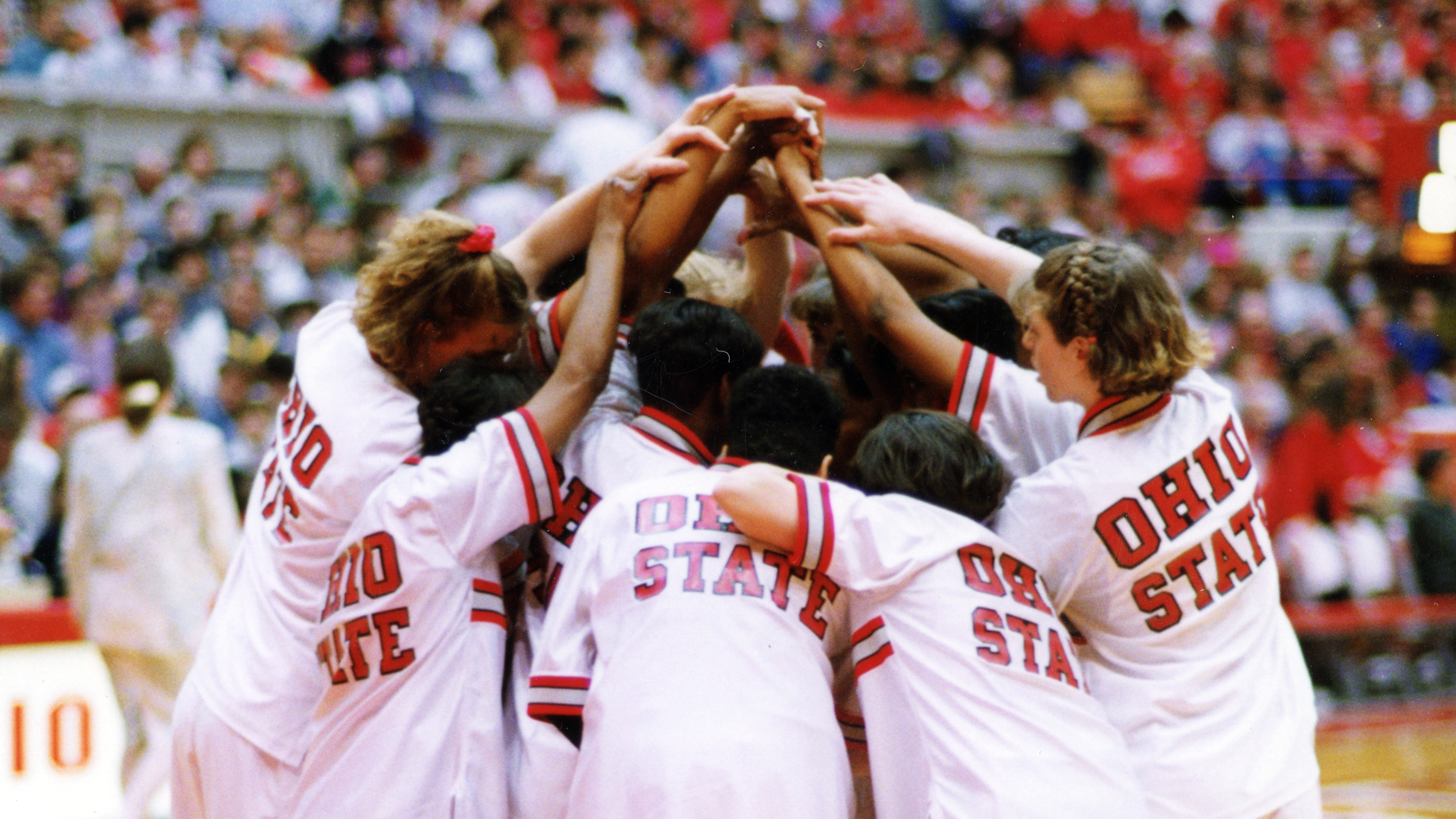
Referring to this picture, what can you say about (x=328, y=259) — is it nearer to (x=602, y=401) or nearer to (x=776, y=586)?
(x=602, y=401)

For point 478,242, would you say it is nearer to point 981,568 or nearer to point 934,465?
point 934,465

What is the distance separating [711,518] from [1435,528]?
19.7 ft

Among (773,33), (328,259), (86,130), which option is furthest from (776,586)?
(773,33)

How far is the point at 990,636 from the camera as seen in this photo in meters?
2.29

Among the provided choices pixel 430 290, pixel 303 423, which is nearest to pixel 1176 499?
pixel 430 290

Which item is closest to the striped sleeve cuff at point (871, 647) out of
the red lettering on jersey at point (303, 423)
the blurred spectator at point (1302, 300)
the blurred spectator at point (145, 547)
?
the red lettering on jersey at point (303, 423)

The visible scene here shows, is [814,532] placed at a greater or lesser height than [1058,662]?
greater

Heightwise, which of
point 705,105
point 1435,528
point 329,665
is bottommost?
point 1435,528

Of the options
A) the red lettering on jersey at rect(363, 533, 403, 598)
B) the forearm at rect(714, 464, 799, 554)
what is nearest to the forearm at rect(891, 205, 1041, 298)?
the forearm at rect(714, 464, 799, 554)

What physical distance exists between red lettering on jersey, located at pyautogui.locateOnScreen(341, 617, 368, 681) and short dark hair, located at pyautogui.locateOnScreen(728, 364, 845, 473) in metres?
0.70

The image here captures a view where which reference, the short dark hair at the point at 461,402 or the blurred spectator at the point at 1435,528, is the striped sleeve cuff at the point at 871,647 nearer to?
the short dark hair at the point at 461,402

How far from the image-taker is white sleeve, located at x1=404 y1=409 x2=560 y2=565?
2465mm

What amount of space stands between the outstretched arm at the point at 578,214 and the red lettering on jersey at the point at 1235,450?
3.68ft

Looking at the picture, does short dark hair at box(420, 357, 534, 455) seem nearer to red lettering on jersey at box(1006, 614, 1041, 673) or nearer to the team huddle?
the team huddle
